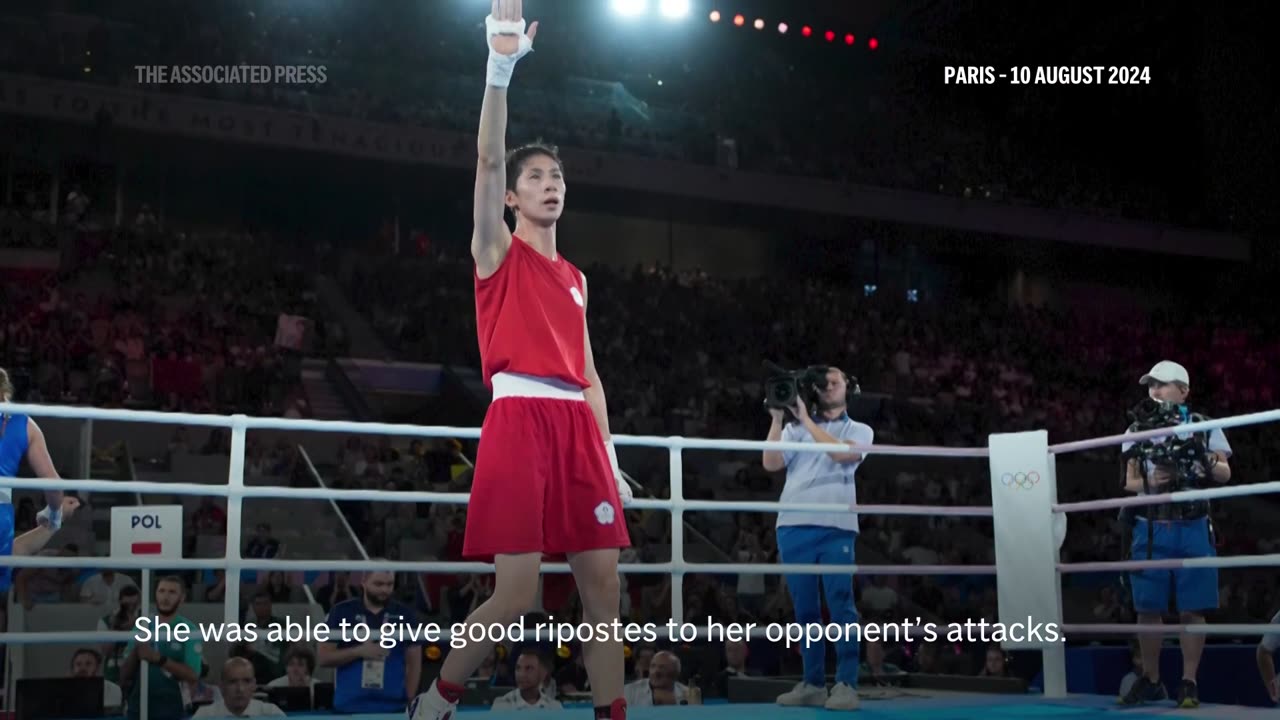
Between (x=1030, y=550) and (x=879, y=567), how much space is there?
0.64 m

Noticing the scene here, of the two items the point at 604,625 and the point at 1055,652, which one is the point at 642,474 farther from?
the point at 604,625

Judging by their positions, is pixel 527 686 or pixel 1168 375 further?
pixel 527 686

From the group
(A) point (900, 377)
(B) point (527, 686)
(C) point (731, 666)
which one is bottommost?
(C) point (731, 666)

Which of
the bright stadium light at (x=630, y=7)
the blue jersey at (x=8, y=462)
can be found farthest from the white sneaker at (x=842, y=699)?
the bright stadium light at (x=630, y=7)

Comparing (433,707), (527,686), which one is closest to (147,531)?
(527,686)

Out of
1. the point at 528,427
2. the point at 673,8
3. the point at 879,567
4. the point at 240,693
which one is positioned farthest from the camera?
the point at 673,8

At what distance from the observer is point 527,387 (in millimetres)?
2705

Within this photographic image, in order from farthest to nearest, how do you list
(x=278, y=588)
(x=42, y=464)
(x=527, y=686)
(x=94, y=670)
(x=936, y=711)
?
(x=278, y=588), (x=94, y=670), (x=527, y=686), (x=42, y=464), (x=936, y=711)

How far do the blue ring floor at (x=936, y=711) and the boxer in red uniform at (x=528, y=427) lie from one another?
3.54 feet

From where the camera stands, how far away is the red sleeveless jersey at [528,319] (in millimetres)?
2697

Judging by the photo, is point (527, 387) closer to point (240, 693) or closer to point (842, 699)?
point (842, 699)

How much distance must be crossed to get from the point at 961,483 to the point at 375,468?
6963mm

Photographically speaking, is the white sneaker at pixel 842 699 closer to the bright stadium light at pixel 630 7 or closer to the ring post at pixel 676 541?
the ring post at pixel 676 541

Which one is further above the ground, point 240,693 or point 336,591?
point 336,591
